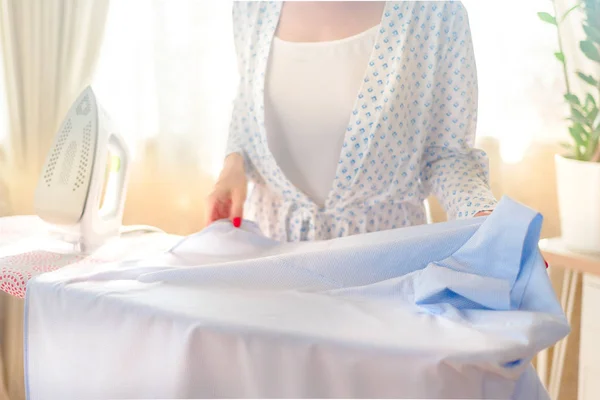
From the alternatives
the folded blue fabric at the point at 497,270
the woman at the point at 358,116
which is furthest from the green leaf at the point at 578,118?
the folded blue fabric at the point at 497,270

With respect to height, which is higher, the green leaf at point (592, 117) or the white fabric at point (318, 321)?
the green leaf at point (592, 117)

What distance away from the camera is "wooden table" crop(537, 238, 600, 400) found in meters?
1.51

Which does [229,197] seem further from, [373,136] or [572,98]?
[572,98]

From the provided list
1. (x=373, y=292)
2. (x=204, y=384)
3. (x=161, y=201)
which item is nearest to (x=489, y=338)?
(x=373, y=292)

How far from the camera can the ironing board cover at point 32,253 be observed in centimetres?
94

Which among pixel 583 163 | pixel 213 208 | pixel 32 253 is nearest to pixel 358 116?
pixel 213 208

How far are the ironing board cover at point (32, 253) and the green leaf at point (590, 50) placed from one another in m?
1.06

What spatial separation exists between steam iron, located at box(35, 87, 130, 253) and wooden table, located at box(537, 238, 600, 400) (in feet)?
3.34

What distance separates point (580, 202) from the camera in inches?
61.9

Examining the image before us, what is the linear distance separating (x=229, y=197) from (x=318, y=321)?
43 centimetres

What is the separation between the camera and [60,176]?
1.08 metres

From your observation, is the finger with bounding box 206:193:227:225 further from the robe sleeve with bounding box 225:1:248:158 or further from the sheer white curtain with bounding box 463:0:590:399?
the sheer white curtain with bounding box 463:0:590:399

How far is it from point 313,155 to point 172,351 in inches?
19.3

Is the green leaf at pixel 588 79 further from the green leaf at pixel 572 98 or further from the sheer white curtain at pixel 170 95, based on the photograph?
the sheer white curtain at pixel 170 95
